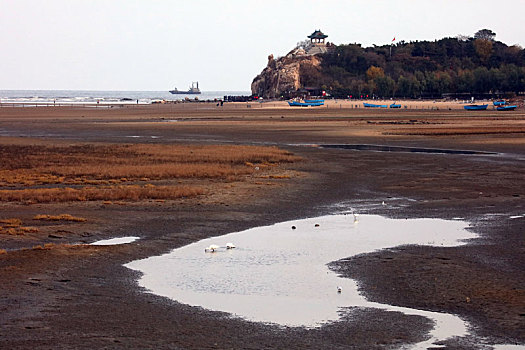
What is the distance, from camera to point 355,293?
15.3 m

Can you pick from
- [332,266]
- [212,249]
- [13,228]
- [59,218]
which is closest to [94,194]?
[59,218]

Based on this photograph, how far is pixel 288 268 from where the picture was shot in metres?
17.7

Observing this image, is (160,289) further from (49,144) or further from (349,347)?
(49,144)

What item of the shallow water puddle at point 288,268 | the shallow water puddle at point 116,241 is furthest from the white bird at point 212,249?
the shallow water puddle at point 116,241

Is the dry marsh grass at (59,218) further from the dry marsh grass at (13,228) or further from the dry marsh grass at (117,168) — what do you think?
the dry marsh grass at (117,168)

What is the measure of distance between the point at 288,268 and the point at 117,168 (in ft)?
71.0

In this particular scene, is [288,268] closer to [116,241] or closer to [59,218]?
[116,241]

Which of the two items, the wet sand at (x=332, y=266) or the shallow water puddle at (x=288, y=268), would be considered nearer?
the wet sand at (x=332, y=266)

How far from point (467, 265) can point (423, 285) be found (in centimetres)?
230

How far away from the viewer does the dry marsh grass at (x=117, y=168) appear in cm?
2914

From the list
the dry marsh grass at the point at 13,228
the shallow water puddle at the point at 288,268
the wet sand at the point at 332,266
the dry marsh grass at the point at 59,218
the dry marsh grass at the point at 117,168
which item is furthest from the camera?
the dry marsh grass at the point at 117,168

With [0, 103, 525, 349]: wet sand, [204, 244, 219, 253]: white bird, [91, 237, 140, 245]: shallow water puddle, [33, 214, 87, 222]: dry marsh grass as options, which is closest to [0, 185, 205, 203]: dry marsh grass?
[0, 103, 525, 349]: wet sand

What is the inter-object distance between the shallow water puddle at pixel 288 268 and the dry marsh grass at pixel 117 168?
827cm

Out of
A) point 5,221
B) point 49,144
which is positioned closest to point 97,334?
point 5,221
